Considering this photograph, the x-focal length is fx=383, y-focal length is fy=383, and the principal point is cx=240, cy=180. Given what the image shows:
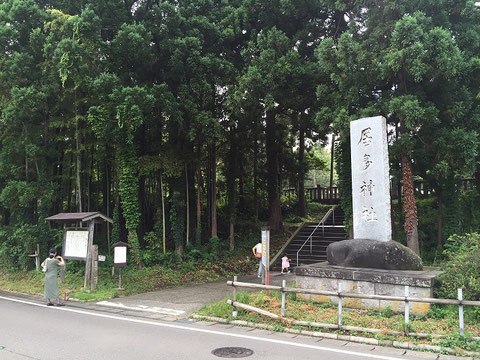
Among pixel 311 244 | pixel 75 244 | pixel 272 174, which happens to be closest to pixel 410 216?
pixel 311 244

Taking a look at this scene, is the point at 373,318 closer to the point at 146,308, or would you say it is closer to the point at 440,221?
the point at 146,308

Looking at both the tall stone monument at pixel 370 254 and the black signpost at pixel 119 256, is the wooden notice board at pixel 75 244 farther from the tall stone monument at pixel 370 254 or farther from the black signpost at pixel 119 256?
the tall stone monument at pixel 370 254

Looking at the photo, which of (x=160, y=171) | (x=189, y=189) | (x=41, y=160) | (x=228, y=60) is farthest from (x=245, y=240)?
(x=41, y=160)

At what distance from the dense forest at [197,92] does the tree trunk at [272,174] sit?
1612 mm

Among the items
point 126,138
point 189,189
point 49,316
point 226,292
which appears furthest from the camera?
point 189,189

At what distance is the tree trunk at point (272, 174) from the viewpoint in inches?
758

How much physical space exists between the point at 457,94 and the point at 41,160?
591 inches

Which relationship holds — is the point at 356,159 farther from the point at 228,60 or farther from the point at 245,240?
the point at 245,240

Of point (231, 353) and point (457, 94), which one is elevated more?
point (457, 94)

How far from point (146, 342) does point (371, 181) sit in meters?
6.17

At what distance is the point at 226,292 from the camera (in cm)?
→ 1161

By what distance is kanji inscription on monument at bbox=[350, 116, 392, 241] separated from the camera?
29.7 ft

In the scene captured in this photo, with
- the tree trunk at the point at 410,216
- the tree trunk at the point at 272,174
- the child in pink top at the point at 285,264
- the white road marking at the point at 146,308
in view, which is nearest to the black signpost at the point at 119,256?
the white road marking at the point at 146,308

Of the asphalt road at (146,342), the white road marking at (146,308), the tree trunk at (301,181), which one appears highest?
the tree trunk at (301,181)
